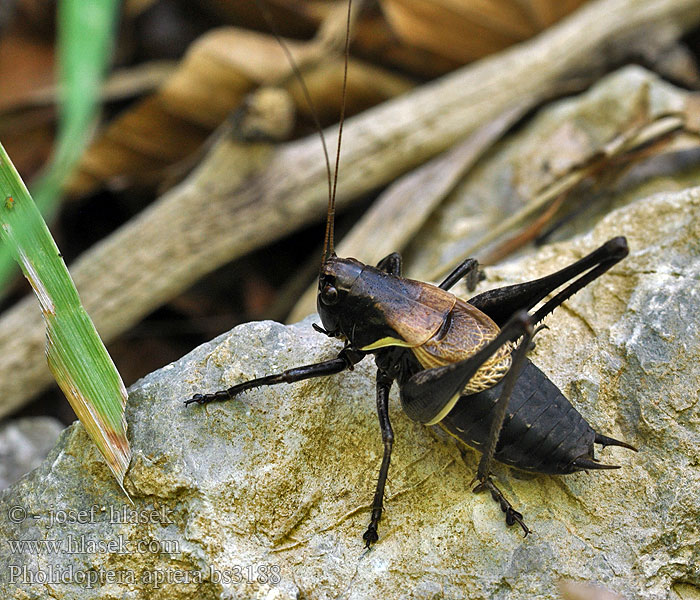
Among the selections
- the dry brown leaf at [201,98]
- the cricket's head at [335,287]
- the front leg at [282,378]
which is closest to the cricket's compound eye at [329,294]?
the cricket's head at [335,287]

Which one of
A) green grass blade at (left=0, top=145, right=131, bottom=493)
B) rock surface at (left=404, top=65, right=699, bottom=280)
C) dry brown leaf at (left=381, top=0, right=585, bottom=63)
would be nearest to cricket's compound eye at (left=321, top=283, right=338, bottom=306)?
green grass blade at (left=0, top=145, right=131, bottom=493)

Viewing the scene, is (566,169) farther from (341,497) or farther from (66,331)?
(66,331)

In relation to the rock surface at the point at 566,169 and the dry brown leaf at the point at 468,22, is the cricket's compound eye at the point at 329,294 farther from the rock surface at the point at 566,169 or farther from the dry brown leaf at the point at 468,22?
the dry brown leaf at the point at 468,22

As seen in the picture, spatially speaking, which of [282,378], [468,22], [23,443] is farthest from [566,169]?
[23,443]

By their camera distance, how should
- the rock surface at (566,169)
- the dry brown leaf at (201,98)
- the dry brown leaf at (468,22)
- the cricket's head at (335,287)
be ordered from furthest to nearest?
the dry brown leaf at (468,22)
the dry brown leaf at (201,98)
the rock surface at (566,169)
the cricket's head at (335,287)

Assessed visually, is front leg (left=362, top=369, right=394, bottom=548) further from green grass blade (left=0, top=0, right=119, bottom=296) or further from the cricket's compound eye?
green grass blade (left=0, top=0, right=119, bottom=296)

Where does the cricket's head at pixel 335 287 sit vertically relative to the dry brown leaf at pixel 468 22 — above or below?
below

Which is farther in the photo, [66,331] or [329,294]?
[329,294]
